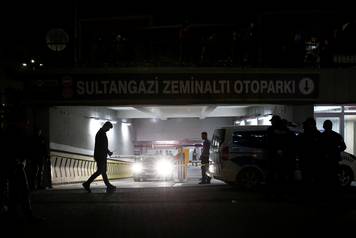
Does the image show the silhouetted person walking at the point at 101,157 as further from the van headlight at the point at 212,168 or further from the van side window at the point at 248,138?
the van side window at the point at 248,138

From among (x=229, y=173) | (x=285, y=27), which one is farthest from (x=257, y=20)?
(x=229, y=173)

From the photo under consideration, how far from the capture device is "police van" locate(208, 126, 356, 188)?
47.0ft

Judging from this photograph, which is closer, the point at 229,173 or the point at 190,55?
the point at 229,173

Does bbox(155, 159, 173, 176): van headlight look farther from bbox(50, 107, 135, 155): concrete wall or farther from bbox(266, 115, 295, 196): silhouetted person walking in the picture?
bbox(266, 115, 295, 196): silhouetted person walking

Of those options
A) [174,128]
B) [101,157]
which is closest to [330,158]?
[101,157]

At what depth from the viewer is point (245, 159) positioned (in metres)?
14.4

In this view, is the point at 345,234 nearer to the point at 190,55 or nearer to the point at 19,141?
the point at 19,141

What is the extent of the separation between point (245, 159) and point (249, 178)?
0.53 m

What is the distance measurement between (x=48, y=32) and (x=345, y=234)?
1480 centimetres

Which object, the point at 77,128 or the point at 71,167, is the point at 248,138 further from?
the point at 77,128

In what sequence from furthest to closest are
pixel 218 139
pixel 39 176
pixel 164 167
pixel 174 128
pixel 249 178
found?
pixel 174 128 < pixel 164 167 < pixel 218 139 < pixel 39 176 < pixel 249 178

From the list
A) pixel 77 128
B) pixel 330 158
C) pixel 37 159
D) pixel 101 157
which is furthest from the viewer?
pixel 77 128

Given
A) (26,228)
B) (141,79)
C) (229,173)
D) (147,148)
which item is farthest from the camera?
(147,148)

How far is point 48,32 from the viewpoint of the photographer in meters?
19.6
